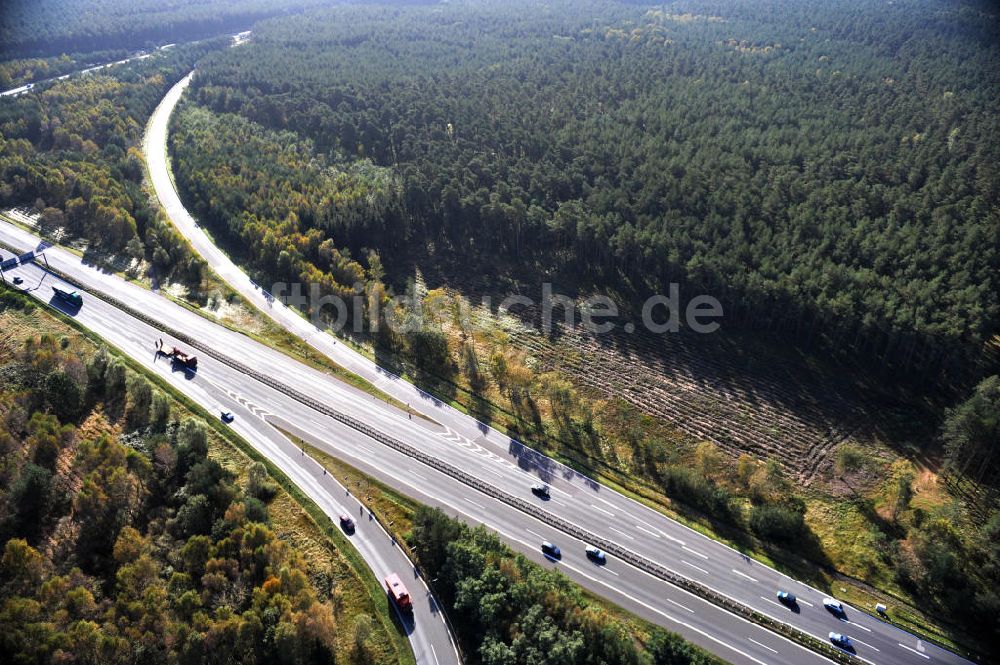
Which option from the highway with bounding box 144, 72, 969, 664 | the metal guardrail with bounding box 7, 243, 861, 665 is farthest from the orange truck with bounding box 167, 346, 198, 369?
the highway with bounding box 144, 72, 969, 664

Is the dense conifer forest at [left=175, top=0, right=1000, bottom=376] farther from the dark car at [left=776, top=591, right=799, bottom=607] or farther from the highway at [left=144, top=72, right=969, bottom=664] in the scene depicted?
the dark car at [left=776, top=591, right=799, bottom=607]

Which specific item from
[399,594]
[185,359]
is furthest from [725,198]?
[185,359]

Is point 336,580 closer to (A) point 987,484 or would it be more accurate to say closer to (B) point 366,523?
(B) point 366,523

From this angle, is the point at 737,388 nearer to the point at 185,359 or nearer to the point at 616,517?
the point at 616,517

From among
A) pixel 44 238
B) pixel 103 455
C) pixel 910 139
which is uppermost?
pixel 910 139

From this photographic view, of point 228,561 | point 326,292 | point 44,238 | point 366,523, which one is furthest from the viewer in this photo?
point 44,238

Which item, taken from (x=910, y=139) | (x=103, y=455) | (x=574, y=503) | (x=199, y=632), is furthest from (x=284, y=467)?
(x=910, y=139)
